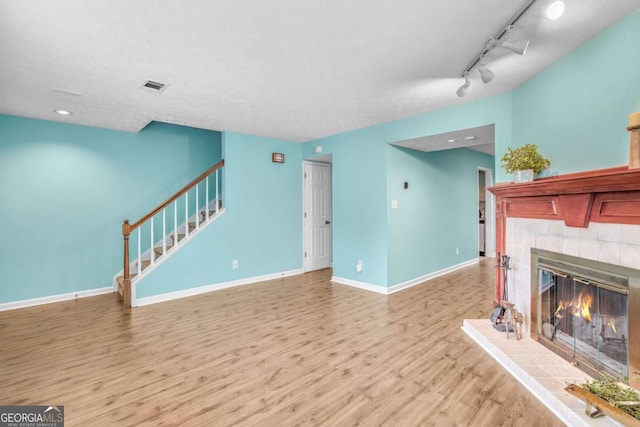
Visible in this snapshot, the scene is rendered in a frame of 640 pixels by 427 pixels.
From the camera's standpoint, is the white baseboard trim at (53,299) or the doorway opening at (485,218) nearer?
the white baseboard trim at (53,299)

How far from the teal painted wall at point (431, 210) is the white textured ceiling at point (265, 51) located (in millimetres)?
1309

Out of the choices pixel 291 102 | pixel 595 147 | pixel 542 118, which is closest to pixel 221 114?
pixel 291 102

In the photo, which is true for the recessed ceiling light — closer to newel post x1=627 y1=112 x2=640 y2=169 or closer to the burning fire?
newel post x1=627 y1=112 x2=640 y2=169

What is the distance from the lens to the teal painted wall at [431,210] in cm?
450

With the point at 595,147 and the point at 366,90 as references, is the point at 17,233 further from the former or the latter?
the point at 595,147

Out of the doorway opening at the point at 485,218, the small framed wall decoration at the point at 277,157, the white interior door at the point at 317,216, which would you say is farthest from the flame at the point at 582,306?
the doorway opening at the point at 485,218

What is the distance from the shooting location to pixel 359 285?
470cm

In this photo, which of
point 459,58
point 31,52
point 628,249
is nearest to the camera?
point 628,249

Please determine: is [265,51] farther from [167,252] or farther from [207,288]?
[207,288]

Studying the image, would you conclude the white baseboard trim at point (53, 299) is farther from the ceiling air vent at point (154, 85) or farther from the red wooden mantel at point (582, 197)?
the red wooden mantel at point (582, 197)

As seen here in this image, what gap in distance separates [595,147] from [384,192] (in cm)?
246

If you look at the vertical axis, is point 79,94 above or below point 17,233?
above

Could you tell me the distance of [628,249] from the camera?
1.74 m

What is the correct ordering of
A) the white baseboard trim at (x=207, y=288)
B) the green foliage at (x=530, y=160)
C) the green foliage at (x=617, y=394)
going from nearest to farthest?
the green foliage at (x=617, y=394) → the green foliage at (x=530, y=160) → the white baseboard trim at (x=207, y=288)
